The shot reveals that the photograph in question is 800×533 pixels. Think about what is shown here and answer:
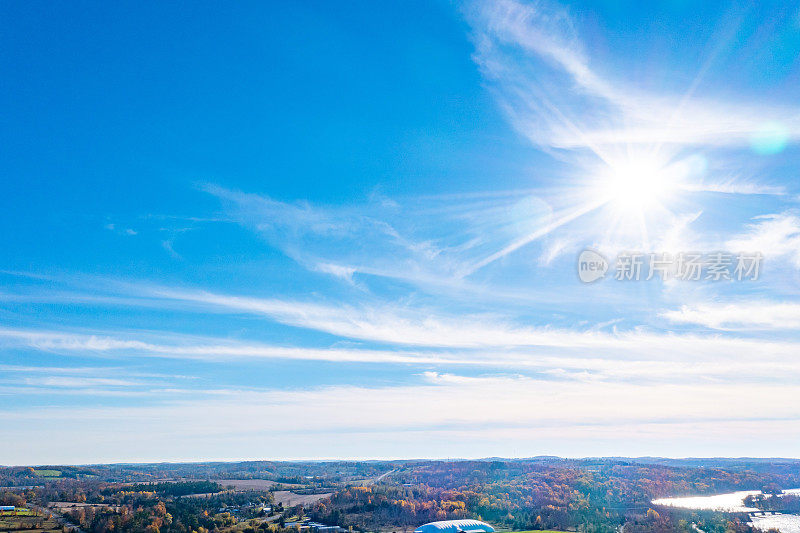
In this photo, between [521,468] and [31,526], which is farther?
[521,468]

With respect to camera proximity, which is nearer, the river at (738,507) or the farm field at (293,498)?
the river at (738,507)

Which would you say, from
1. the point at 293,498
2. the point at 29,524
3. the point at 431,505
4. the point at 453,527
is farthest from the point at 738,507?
the point at 29,524

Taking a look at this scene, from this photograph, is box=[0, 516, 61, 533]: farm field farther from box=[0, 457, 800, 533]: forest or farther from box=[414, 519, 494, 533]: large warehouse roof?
box=[414, 519, 494, 533]: large warehouse roof

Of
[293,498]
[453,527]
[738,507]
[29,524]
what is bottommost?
A: [738,507]

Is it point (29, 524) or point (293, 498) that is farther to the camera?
point (293, 498)

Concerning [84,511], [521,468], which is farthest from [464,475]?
[84,511]

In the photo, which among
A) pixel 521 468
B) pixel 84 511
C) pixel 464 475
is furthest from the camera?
pixel 521 468

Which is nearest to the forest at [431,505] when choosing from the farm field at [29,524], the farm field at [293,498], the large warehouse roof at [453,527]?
the farm field at [293,498]

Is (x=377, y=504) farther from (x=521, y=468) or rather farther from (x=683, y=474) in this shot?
(x=683, y=474)

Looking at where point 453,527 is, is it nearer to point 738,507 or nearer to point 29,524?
point 29,524

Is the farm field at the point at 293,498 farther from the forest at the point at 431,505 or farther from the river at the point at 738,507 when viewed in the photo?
the river at the point at 738,507

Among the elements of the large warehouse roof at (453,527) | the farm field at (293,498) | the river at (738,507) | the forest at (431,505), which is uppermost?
the large warehouse roof at (453,527)
